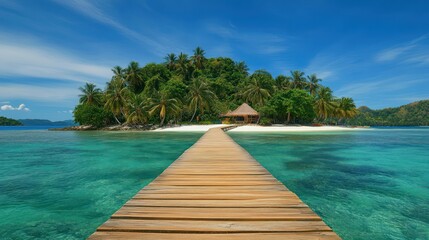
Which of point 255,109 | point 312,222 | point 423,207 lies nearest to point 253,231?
point 312,222

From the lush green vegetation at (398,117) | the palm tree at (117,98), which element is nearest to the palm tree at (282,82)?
the palm tree at (117,98)

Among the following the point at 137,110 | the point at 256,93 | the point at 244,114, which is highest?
the point at 256,93

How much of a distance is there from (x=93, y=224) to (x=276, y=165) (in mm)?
7336

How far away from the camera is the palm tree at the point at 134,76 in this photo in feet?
165

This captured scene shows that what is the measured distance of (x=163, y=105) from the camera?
39.7 metres

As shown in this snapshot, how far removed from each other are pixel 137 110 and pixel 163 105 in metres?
4.79

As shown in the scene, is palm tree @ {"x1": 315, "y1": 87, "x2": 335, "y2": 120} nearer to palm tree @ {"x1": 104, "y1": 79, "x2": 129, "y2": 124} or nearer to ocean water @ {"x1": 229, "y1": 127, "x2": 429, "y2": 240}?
palm tree @ {"x1": 104, "y1": 79, "x2": 129, "y2": 124}

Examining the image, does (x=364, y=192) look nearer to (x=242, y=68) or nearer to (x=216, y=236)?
(x=216, y=236)

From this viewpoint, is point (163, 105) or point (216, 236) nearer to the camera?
point (216, 236)

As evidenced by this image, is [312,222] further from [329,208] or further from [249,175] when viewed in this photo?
[329,208]

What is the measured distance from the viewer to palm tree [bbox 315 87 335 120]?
4838cm

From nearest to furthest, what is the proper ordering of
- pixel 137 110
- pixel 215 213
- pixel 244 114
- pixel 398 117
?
pixel 215 213 → pixel 137 110 → pixel 244 114 → pixel 398 117

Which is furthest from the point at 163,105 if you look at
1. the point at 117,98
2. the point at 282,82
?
the point at 282,82

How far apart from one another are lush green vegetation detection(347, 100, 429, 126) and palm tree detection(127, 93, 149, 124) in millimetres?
73711
